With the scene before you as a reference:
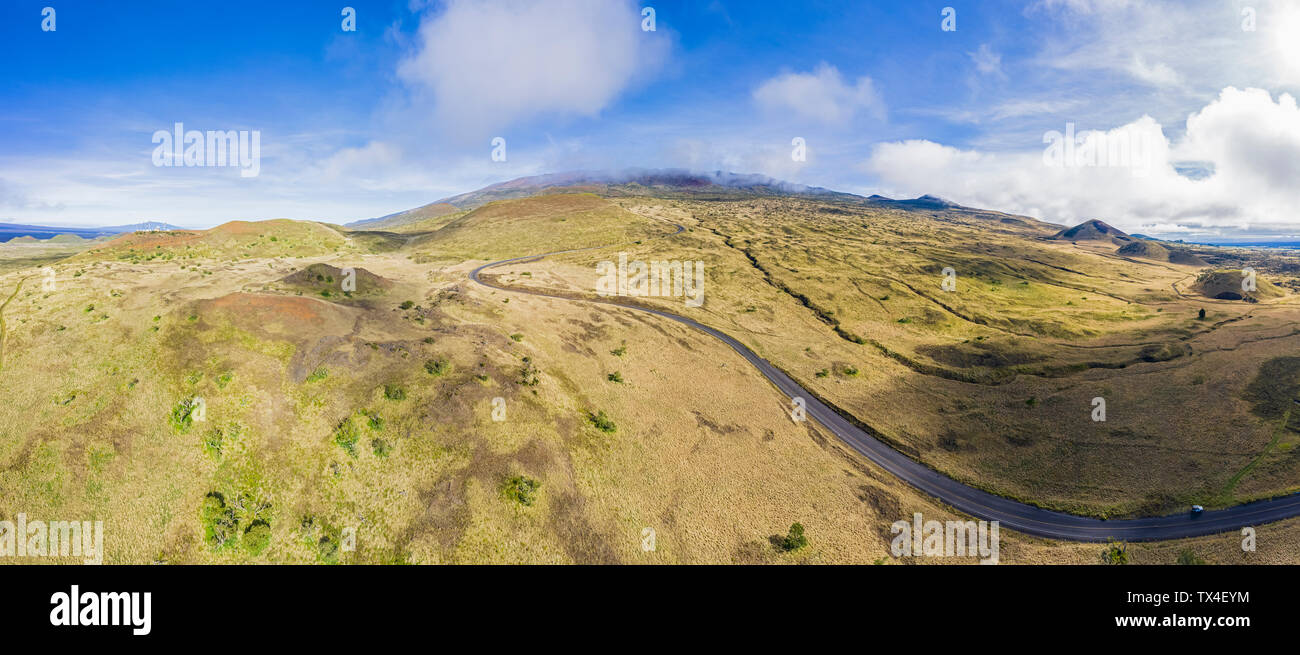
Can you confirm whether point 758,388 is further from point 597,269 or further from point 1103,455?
point 597,269

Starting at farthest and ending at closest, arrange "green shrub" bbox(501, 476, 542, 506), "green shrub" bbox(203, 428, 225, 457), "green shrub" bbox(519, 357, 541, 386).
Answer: "green shrub" bbox(519, 357, 541, 386) → "green shrub" bbox(501, 476, 542, 506) → "green shrub" bbox(203, 428, 225, 457)

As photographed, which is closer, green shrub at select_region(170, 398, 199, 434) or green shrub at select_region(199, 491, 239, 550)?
green shrub at select_region(199, 491, 239, 550)

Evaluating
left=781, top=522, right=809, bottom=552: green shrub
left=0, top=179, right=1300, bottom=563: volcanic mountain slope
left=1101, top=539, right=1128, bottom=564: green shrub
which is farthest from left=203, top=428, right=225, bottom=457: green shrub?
left=1101, top=539, right=1128, bottom=564: green shrub

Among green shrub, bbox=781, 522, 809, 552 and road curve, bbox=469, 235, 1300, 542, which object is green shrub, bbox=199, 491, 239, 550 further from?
road curve, bbox=469, 235, 1300, 542

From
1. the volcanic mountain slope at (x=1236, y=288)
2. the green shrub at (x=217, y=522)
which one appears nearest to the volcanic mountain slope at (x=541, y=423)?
the green shrub at (x=217, y=522)

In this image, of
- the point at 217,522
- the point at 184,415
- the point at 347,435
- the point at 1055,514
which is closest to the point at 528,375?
the point at 347,435

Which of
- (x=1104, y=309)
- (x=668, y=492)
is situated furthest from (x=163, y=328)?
(x=1104, y=309)
